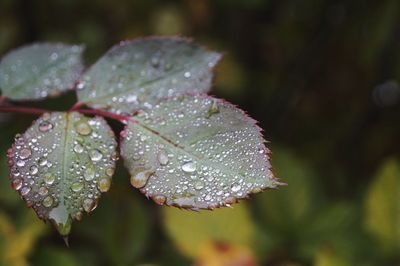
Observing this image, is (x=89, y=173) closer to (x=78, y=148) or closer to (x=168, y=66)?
(x=78, y=148)

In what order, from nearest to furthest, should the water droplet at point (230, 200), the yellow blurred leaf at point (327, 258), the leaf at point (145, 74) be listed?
the water droplet at point (230, 200) → the leaf at point (145, 74) → the yellow blurred leaf at point (327, 258)

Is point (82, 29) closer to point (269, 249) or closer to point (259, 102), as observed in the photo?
point (259, 102)

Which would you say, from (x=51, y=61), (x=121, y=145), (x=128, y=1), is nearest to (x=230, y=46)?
(x=128, y=1)

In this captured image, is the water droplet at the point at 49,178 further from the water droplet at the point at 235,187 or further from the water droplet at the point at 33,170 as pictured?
the water droplet at the point at 235,187

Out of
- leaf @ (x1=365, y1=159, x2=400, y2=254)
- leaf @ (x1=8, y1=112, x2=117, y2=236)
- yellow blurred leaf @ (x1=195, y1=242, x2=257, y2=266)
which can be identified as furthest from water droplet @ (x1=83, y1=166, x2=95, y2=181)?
leaf @ (x1=365, y1=159, x2=400, y2=254)

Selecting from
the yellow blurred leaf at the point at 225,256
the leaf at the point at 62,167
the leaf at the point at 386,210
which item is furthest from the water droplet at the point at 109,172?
the leaf at the point at 386,210

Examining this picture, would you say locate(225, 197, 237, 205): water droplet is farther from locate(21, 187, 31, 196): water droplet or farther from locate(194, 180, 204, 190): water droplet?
locate(21, 187, 31, 196): water droplet
